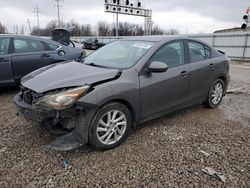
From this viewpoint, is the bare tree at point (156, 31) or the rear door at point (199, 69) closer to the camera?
the rear door at point (199, 69)

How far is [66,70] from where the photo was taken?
3.18m

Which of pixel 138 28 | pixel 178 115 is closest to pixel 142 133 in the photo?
pixel 178 115

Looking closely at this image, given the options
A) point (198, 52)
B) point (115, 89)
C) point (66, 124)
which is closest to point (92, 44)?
point (198, 52)

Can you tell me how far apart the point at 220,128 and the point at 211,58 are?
1495 mm

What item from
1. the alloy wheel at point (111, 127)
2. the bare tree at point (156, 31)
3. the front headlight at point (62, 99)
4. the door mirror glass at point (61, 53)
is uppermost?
the bare tree at point (156, 31)

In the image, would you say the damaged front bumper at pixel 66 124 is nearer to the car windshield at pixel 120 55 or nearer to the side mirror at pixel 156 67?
the car windshield at pixel 120 55

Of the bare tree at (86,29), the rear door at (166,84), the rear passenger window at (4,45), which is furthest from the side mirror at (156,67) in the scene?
the bare tree at (86,29)

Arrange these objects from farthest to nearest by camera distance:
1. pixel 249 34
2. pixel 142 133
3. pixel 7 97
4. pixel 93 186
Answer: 1. pixel 249 34
2. pixel 7 97
3. pixel 142 133
4. pixel 93 186

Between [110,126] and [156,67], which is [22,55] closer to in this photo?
[110,126]

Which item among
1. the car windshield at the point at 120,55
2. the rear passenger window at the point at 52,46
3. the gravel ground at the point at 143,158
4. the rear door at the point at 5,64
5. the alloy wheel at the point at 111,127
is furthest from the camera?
the rear passenger window at the point at 52,46

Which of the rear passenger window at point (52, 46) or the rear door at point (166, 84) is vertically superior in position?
the rear passenger window at point (52, 46)

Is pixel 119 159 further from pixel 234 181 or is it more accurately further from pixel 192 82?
pixel 192 82

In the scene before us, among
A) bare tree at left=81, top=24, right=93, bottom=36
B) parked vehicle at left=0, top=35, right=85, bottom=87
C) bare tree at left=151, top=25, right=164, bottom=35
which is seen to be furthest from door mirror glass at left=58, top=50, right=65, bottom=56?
bare tree at left=81, top=24, right=93, bottom=36

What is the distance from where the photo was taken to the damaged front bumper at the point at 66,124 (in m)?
2.61
